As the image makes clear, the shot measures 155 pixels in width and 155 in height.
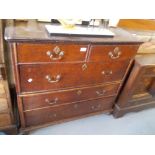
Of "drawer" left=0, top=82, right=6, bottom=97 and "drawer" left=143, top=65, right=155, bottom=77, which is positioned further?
"drawer" left=143, top=65, right=155, bottom=77

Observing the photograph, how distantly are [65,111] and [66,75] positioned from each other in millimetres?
444

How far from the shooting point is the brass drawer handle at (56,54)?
1.00 metres

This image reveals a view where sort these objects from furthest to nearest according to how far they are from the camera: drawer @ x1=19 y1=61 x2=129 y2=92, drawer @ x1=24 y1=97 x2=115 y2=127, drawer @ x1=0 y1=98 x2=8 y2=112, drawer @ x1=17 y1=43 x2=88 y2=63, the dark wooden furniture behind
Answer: the dark wooden furniture behind, drawer @ x1=24 y1=97 x2=115 y2=127, drawer @ x1=0 y1=98 x2=8 y2=112, drawer @ x1=19 y1=61 x2=129 y2=92, drawer @ x1=17 y1=43 x2=88 y2=63

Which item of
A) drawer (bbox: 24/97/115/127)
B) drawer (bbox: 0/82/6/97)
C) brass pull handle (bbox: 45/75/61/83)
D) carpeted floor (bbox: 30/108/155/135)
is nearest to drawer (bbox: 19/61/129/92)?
brass pull handle (bbox: 45/75/61/83)

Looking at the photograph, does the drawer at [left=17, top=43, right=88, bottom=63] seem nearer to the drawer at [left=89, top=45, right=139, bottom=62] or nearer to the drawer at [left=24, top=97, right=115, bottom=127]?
the drawer at [left=89, top=45, right=139, bottom=62]

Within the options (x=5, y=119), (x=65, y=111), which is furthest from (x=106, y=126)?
(x=5, y=119)

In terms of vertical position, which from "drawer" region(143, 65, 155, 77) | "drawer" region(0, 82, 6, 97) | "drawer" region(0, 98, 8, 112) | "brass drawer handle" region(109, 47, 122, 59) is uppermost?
"brass drawer handle" region(109, 47, 122, 59)

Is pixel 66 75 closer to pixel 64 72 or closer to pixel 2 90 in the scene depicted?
pixel 64 72

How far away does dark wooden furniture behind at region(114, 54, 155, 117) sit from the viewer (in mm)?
1490

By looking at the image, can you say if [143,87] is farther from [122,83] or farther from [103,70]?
[103,70]
